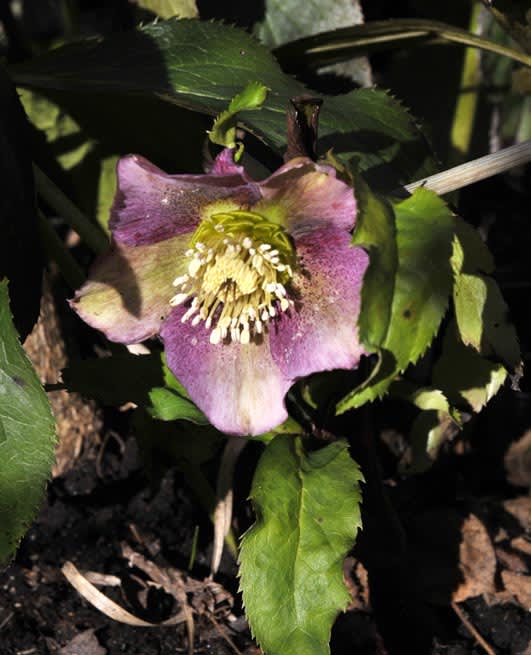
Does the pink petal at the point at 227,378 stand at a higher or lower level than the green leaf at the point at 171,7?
lower

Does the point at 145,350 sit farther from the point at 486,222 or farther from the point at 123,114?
the point at 486,222

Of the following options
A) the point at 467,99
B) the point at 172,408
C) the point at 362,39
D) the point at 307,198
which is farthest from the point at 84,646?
the point at 467,99

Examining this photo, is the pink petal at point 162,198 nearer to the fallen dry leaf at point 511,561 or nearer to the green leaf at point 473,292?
the green leaf at point 473,292

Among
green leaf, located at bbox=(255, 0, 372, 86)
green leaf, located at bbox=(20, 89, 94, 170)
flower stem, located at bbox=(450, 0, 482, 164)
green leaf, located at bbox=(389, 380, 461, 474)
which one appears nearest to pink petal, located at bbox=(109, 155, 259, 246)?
green leaf, located at bbox=(389, 380, 461, 474)

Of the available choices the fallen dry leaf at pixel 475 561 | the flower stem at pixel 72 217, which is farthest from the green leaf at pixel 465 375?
the flower stem at pixel 72 217

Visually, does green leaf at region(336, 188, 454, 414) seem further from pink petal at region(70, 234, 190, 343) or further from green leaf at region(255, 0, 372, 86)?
green leaf at region(255, 0, 372, 86)

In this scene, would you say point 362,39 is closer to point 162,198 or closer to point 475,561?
point 162,198
